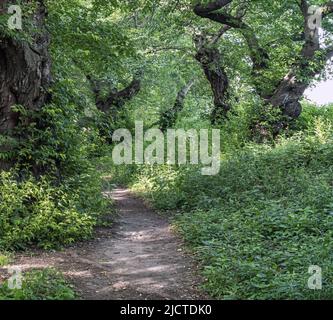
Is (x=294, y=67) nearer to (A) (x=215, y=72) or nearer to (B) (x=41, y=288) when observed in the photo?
(A) (x=215, y=72)

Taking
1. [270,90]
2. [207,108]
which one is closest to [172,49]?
[270,90]

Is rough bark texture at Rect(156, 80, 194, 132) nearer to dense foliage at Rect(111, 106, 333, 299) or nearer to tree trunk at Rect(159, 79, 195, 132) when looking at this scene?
tree trunk at Rect(159, 79, 195, 132)

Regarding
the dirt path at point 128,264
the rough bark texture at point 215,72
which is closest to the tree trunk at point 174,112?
the rough bark texture at point 215,72

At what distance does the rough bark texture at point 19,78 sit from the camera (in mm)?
Answer: 9055

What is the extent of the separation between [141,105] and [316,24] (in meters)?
11.8

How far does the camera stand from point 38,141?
9500 mm

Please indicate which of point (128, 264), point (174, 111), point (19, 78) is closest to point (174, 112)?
point (174, 111)

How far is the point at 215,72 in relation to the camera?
18062 millimetres

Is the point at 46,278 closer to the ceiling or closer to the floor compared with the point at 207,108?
closer to the floor

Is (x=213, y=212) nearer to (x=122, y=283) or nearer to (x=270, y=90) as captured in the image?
(x=122, y=283)

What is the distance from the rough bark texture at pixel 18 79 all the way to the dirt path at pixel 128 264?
96.0 inches

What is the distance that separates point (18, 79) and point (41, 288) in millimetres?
4969

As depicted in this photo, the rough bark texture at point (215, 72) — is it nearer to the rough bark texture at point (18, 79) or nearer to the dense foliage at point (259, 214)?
the dense foliage at point (259, 214)
